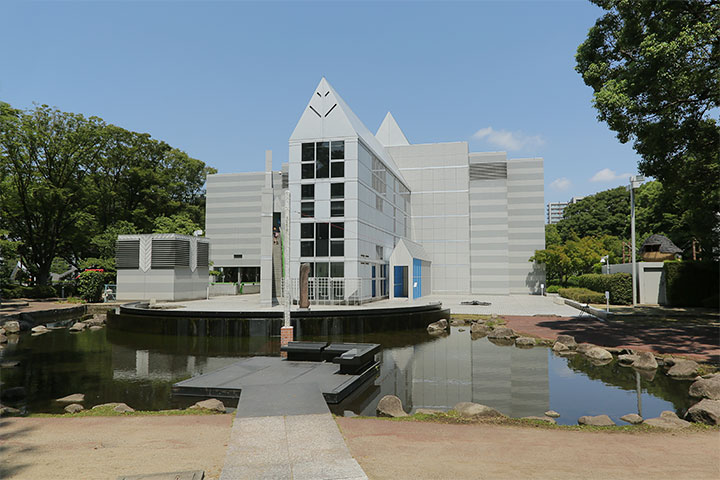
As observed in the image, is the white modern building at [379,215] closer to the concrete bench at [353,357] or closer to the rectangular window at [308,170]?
the rectangular window at [308,170]

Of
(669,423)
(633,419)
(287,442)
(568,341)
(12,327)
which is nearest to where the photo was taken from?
(287,442)

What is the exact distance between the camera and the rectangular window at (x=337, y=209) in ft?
107

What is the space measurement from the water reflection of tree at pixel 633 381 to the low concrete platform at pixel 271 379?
6942 mm

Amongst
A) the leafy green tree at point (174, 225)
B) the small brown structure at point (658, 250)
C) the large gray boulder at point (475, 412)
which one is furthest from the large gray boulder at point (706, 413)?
the leafy green tree at point (174, 225)

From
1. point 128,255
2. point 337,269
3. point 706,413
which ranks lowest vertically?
point 706,413

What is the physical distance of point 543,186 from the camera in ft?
188

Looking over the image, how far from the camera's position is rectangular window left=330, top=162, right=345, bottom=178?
32719mm

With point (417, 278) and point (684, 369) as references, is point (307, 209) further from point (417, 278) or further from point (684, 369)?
point (684, 369)

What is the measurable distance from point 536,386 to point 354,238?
19.8 metres

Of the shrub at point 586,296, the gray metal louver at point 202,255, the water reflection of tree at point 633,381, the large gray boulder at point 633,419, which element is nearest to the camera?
the large gray boulder at point 633,419

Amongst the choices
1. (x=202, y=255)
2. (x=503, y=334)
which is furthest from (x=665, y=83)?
(x=202, y=255)

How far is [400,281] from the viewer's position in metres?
43.4

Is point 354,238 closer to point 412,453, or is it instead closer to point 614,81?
point 614,81

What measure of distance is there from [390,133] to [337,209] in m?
30.4
